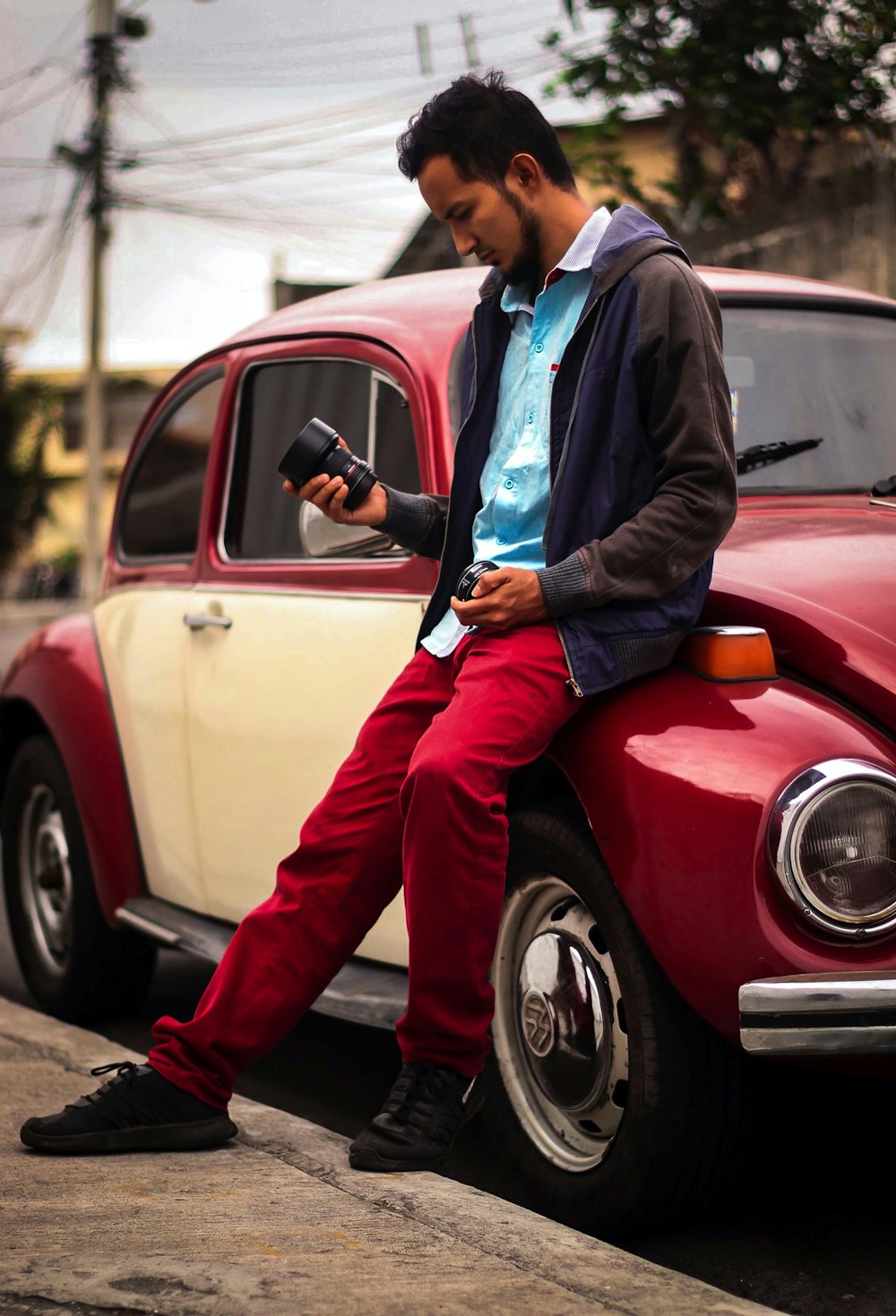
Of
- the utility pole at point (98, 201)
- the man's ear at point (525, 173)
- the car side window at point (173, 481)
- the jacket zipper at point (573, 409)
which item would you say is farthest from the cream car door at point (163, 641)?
the utility pole at point (98, 201)

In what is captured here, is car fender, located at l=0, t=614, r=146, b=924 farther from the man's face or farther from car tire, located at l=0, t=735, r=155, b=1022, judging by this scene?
the man's face

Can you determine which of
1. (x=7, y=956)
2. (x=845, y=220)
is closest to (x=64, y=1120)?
(x=7, y=956)

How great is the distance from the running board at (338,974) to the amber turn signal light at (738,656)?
0.92 meters

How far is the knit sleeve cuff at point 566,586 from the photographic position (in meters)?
2.78

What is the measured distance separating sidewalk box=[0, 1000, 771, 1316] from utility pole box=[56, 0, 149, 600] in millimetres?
20573

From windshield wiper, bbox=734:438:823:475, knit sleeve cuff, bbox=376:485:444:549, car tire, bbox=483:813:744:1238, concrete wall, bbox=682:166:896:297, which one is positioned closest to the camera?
car tire, bbox=483:813:744:1238

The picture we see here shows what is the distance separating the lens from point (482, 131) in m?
2.91

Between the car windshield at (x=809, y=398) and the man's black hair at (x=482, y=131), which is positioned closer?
the man's black hair at (x=482, y=131)

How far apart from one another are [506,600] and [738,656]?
395 millimetres

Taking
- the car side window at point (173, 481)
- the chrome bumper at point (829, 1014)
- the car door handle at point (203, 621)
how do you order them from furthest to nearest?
the car side window at point (173, 481), the car door handle at point (203, 621), the chrome bumper at point (829, 1014)

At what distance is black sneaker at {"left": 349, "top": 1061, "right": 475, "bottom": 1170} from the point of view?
2.92 metres

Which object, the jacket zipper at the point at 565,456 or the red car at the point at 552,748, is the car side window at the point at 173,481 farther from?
the jacket zipper at the point at 565,456

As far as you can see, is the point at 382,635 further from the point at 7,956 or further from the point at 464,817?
the point at 7,956

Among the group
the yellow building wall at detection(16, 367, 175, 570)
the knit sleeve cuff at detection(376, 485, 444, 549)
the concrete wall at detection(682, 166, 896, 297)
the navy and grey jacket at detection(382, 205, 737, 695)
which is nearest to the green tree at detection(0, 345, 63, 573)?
the yellow building wall at detection(16, 367, 175, 570)
